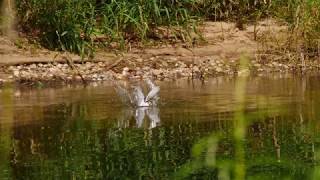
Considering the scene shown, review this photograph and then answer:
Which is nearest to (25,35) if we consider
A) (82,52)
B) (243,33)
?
(82,52)

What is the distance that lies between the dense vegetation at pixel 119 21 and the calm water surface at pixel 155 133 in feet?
5.92

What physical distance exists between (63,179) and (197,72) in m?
6.47

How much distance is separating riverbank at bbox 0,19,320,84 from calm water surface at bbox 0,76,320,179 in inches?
38.1

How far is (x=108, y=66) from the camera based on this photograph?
10578mm

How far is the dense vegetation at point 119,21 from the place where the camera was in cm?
1088

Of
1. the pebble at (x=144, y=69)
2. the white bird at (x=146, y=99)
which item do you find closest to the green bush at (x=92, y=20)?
the pebble at (x=144, y=69)

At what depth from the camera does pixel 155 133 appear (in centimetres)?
580

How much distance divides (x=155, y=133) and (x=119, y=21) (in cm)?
568

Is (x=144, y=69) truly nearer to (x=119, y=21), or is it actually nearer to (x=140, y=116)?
(x=119, y=21)

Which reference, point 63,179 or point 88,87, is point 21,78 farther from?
point 63,179

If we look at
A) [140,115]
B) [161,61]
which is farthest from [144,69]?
[140,115]

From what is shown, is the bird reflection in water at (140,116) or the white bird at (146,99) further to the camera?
the white bird at (146,99)

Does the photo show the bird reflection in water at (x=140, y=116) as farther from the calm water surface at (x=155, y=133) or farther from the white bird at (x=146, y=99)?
the white bird at (x=146, y=99)

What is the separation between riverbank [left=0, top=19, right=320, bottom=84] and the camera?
10.3 metres
